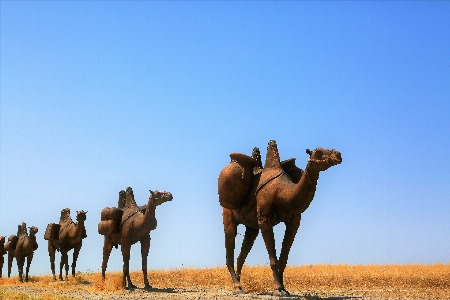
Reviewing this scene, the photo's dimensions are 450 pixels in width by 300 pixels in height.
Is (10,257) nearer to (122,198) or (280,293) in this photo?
(122,198)

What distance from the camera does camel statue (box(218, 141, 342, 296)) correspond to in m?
13.5

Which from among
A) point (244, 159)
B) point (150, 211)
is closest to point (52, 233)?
point (150, 211)

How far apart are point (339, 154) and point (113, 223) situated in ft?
34.4

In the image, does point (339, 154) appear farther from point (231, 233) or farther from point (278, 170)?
point (231, 233)

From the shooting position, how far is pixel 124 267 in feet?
66.6

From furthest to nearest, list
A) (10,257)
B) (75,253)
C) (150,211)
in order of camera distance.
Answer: (10,257), (75,253), (150,211)

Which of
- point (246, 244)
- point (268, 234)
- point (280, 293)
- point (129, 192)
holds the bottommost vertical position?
point (280, 293)

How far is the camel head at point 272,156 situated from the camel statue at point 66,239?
45.9 feet

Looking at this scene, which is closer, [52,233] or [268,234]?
[268,234]

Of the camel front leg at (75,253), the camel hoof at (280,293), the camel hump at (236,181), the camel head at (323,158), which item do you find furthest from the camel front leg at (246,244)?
the camel front leg at (75,253)

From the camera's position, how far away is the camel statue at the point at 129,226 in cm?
1980

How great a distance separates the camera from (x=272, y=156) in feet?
50.4

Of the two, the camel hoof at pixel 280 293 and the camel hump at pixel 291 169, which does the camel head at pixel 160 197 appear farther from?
the camel hoof at pixel 280 293

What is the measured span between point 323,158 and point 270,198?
1.92 m
